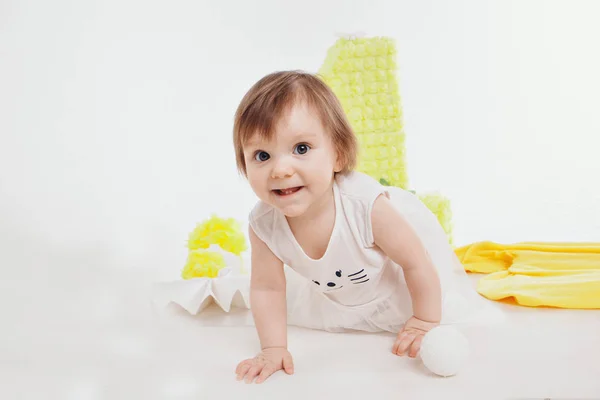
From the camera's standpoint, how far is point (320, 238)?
1.49 metres

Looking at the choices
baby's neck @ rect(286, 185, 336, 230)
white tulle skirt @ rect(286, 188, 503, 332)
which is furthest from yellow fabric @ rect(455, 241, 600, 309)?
baby's neck @ rect(286, 185, 336, 230)

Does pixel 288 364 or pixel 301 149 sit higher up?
pixel 301 149

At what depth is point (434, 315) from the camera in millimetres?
1505

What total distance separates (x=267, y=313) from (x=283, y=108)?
0.47 meters

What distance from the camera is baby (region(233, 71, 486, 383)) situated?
134 cm

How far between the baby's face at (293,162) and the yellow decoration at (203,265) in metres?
0.60

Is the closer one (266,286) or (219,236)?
(266,286)

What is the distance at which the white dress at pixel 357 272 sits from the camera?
1.47 m

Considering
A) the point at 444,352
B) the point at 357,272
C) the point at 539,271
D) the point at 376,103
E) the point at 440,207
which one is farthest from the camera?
the point at 376,103

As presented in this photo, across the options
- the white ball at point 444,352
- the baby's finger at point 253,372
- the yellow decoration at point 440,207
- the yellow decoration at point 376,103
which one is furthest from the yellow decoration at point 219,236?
the white ball at point 444,352

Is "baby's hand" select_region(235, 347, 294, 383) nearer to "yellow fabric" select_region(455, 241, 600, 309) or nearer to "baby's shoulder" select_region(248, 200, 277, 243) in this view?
"baby's shoulder" select_region(248, 200, 277, 243)

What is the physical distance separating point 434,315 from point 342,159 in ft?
1.34

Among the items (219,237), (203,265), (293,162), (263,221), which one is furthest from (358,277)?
(219,237)

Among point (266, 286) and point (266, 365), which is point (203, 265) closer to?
point (266, 286)
